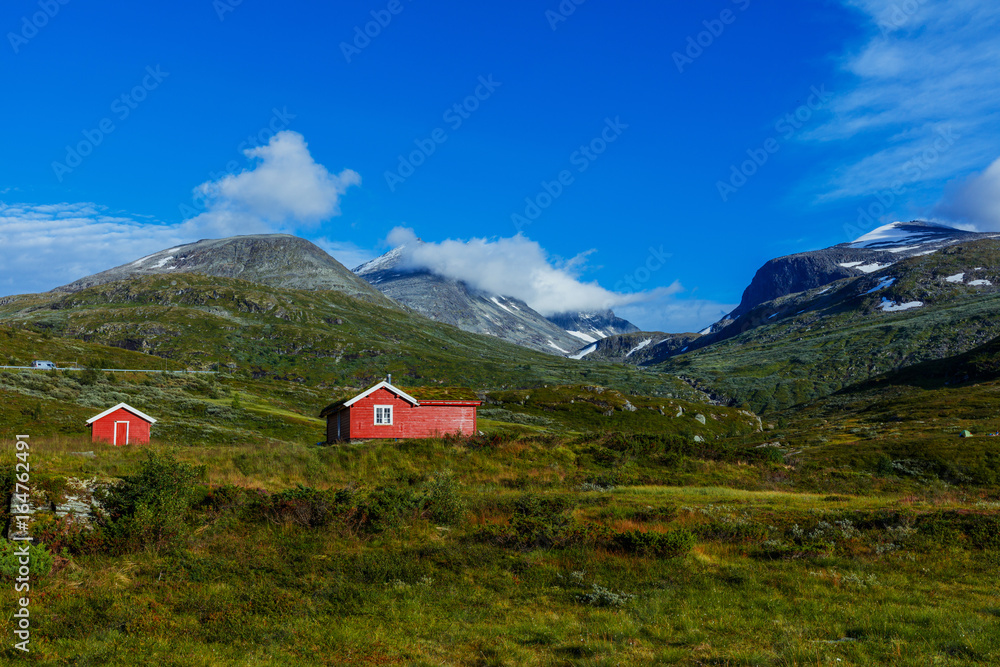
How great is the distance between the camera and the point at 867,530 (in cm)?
1936

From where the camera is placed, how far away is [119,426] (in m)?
54.0

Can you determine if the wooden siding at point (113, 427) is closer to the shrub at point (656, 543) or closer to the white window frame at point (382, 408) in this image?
the white window frame at point (382, 408)

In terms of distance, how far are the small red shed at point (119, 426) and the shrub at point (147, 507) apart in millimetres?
39532

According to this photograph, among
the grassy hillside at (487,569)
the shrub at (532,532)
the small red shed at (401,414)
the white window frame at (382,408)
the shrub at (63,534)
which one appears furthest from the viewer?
the white window frame at (382,408)

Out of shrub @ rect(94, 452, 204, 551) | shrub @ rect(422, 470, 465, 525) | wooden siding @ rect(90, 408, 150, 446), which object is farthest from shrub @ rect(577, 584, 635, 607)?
wooden siding @ rect(90, 408, 150, 446)

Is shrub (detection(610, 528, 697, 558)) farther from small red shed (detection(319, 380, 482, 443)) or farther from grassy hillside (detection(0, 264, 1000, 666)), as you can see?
small red shed (detection(319, 380, 482, 443))

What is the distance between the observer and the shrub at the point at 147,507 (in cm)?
1694

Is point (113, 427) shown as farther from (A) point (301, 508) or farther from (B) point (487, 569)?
(B) point (487, 569)

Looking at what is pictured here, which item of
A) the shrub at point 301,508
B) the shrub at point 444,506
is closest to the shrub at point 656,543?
the shrub at point 444,506

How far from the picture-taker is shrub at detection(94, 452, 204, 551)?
55.6ft

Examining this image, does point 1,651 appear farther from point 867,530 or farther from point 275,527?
point 867,530

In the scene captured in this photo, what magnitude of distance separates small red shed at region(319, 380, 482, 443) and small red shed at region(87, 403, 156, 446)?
17696mm

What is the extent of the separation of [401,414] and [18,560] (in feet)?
123

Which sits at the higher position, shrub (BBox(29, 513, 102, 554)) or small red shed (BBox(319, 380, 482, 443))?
small red shed (BBox(319, 380, 482, 443))
